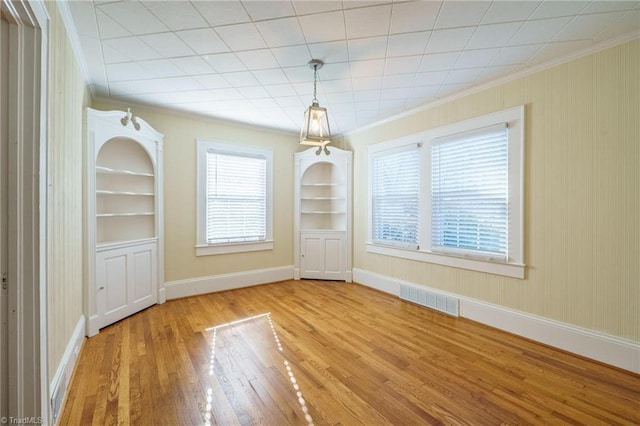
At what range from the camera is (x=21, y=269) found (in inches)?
50.1

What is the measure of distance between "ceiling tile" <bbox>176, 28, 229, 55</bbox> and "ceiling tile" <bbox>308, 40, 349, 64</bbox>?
31.0 inches

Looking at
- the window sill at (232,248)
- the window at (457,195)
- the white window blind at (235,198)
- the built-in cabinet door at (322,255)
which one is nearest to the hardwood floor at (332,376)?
the window at (457,195)

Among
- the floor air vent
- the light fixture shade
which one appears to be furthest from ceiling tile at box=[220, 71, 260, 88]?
the floor air vent

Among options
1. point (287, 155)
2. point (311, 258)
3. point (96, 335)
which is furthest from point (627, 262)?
point (96, 335)

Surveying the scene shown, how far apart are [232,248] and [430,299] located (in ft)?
10.3

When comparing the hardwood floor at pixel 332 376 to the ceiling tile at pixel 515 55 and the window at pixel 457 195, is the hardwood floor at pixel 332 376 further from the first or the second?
the ceiling tile at pixel 515 55

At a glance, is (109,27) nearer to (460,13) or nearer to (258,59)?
(258,59)

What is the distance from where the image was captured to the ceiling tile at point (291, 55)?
92.4 inches

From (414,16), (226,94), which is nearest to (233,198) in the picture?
(226,94)

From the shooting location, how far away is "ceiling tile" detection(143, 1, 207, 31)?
1.83 meters

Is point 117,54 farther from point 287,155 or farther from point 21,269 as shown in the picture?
point 287,155

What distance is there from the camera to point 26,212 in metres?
1.28

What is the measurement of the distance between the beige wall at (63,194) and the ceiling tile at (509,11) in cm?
295

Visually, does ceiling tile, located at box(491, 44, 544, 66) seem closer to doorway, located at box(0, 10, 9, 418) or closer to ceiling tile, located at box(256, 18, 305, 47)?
ceiling tile, located at box(256, 18, 305, 47)
